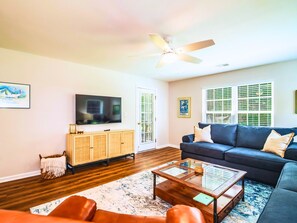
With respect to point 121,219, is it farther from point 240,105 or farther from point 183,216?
point 240,105

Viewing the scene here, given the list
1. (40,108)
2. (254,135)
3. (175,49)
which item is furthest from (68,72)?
(254,135)

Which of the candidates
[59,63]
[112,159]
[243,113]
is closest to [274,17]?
[243,113]

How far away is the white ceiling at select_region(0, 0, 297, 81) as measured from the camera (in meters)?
1.74

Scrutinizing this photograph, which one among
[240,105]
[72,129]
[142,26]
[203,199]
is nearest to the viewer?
[203,199]

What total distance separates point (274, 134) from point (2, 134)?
511 centimetres

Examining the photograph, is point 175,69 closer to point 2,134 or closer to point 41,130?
point 41,130

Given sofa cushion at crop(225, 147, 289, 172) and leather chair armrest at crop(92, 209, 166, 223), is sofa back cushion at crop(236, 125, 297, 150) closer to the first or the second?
sofa cushion at crop(225, 147, 289, 172)

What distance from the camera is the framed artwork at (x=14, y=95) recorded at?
2906mm

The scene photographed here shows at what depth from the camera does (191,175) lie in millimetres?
2209

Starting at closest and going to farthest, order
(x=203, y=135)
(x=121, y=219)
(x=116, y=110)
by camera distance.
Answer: (x=121, y=219) < (x=203, y=135) < (x=116, y=110)

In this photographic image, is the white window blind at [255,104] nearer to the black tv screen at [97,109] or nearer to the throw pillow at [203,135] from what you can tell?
the throw pillow at [203,135]

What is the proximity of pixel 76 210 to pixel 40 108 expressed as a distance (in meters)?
2.96

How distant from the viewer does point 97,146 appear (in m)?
3.69

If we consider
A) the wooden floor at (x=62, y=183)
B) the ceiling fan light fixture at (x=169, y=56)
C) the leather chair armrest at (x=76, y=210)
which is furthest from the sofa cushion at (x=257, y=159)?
the leather chair armrest at (x=76, y=210)
